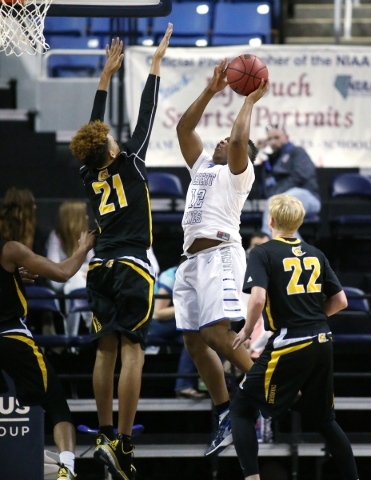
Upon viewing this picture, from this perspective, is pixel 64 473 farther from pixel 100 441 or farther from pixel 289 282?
pixel 289 282

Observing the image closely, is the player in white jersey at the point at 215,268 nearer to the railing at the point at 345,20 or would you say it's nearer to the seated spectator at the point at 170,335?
the seated spectator at the point at 170,335

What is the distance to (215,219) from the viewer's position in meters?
5.58

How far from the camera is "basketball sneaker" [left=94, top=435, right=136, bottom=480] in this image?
201 inches

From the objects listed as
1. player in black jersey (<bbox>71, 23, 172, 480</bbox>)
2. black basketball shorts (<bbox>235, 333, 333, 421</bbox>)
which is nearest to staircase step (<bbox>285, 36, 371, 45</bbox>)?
player in black jersey (<bbox>71, 23, 172, 480</bbox>)

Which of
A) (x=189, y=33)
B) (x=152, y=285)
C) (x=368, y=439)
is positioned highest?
(x=189, y=33)

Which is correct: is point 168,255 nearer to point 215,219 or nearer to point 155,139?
point 155,139

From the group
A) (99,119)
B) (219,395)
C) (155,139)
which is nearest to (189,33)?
(155,139)

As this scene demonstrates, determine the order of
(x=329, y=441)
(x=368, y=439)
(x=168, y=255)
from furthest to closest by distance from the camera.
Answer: (x=168, y=255) < (x=368, y=439) < (x=329, y=441)

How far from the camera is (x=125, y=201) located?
5352 mm

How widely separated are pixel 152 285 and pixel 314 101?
4753 mm

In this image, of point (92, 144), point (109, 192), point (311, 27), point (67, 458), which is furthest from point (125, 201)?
point (311, 27)

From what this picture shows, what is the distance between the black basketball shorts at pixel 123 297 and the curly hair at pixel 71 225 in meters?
2.54

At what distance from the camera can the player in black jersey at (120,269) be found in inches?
206

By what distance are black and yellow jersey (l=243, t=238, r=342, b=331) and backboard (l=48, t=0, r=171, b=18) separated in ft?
5.74
